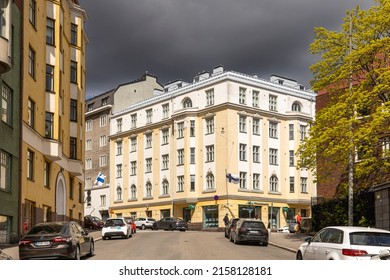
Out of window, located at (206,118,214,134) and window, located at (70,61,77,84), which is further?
window, located at (70,61,77,84)

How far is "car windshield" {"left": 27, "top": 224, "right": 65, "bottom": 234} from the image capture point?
18.7 m

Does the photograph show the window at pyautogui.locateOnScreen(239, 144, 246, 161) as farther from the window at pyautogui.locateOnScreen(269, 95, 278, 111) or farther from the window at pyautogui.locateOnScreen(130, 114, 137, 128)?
the window at pyautogui.locateOnScreen(130, 114, 137, 128)

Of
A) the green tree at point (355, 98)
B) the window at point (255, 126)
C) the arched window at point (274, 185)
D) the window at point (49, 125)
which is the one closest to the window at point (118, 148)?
the window at point (255, 126)

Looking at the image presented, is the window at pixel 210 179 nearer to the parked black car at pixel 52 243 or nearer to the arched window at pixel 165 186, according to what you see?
the arched window at pixel 165 186

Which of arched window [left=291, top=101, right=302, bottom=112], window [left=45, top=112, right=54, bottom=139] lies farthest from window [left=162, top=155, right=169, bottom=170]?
window [left=45, top=112, right=54, bottom=139]

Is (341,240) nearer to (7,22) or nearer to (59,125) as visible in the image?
(7,22)

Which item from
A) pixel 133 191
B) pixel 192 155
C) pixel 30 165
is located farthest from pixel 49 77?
pixel 192 155

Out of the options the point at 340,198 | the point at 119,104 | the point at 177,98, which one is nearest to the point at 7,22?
the point at 119,104

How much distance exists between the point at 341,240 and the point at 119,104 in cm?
1348

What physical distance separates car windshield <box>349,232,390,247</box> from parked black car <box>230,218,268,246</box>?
503 inches

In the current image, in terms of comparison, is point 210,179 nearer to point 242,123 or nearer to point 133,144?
point 242,123

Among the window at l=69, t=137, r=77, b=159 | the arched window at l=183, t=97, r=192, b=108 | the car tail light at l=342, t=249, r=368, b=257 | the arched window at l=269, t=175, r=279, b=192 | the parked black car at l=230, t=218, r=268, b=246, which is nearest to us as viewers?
the car tail light at l=342, t=249, r=368, b=257

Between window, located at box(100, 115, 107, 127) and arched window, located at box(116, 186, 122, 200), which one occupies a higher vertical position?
window, located at box(100, 115, 107, 127)
